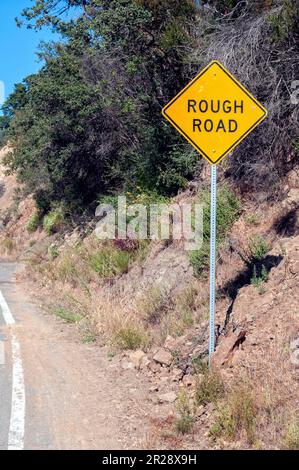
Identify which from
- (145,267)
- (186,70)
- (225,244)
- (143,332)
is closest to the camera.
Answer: (143,332)

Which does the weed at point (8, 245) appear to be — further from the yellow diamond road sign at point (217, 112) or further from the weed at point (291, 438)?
the weed at point (291, 438)

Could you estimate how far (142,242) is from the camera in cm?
1248

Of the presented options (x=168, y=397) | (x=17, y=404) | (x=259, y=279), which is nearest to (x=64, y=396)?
(x=17, y=404)

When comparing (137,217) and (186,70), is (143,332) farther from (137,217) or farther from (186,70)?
(186,70)

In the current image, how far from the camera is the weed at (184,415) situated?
530 centimetres

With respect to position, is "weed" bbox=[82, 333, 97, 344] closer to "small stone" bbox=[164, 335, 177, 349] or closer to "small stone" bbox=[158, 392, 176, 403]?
"small stone" bbox=[164, 335, 177, 349]

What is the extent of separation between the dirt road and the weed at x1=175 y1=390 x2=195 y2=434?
0.35 meters

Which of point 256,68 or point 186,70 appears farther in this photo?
point 186,70

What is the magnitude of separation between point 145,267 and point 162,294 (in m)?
2.18

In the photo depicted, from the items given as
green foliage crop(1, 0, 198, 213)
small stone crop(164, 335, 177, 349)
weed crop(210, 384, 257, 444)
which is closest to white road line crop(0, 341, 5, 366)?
small stone crop(164, 335, 177, 349)

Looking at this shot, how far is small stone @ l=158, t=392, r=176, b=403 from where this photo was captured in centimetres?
610

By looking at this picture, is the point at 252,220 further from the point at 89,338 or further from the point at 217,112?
the point at 217,112

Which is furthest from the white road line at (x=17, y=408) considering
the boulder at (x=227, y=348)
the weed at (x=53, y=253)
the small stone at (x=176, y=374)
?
the weed at (x=53, y=253)
